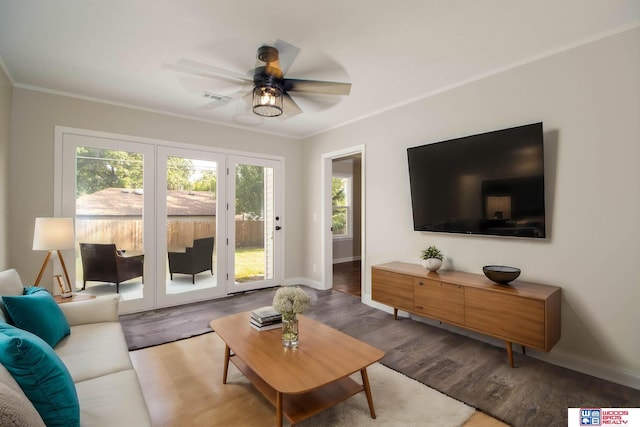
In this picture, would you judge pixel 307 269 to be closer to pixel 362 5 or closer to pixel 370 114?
pixel 370 114

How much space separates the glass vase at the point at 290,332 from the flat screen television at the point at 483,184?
6.62 ft

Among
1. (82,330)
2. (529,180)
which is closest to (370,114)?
(529,180)

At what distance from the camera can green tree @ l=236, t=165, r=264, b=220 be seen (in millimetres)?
4629

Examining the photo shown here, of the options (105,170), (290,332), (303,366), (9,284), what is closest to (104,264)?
(105,170)

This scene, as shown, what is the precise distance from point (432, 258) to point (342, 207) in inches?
174

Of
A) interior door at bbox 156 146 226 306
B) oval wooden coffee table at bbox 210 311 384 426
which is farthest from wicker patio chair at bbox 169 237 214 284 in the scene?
oval wooden coffee table at bbox 210 311 384 426

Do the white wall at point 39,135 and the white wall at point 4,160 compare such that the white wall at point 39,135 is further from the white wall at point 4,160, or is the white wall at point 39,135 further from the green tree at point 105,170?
the green tree at point 105,170

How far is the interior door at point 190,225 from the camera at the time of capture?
3963mm

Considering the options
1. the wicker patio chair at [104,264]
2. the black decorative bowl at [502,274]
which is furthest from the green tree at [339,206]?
the black decorative bowl at [502,274]

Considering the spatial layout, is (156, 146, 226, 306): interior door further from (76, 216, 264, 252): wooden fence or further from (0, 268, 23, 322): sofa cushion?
(0, 268, 23, 322): sofa cushion

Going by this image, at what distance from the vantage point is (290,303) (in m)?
1.95

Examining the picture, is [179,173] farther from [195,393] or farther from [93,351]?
[195,393]

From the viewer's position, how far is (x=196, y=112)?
158 inches


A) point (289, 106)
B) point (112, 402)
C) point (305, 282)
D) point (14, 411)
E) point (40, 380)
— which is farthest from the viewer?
point (305, 282)
